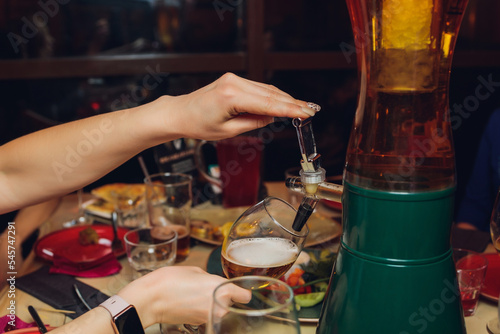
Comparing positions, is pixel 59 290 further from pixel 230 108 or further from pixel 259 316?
pixel 259 316

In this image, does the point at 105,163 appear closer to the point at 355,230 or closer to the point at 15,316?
the point at 15,316

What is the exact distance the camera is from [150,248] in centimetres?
114

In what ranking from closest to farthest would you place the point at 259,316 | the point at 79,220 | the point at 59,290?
1. the point at 259,316
2. the point at 59,290
3. the point at 79,220

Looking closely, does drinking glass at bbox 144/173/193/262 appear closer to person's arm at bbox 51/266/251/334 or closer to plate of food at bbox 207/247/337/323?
plate of food at bbox 207/247/337/323

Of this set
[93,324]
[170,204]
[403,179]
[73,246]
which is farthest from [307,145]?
[73,246]

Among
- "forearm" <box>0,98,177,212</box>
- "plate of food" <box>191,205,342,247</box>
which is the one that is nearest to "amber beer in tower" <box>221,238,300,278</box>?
"forearm" <box>0,98,177,212</box>

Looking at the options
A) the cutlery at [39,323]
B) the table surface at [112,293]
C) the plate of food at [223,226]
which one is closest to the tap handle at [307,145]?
the table surface at [112,293]

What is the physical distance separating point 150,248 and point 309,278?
1.30 feet

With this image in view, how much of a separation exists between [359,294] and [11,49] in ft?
9.43

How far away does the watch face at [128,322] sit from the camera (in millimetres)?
721

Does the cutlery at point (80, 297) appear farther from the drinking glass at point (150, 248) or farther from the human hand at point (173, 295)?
the human hand at point (173, 295)

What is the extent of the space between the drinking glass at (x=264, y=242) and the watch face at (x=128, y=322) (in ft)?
0.60

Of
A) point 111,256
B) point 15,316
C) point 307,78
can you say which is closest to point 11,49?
point 307,78

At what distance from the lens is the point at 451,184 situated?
0.72 m
